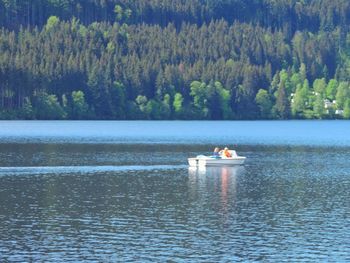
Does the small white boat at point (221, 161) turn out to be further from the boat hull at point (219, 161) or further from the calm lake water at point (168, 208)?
the calm lake water at point (168, 208)

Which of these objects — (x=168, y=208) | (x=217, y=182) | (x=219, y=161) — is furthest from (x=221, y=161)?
(x=168, y=208)

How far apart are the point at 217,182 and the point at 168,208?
23.1 meters

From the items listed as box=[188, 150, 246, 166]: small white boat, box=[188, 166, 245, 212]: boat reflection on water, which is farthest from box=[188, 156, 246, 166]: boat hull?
box=[188, 166, 245, 212]: boat reflection on water

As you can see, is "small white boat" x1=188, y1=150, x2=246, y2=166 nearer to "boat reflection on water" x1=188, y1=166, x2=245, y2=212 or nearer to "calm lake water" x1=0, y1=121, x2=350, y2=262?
"boat reflection on water" x1=188, y1=166, x2=245, y2=212

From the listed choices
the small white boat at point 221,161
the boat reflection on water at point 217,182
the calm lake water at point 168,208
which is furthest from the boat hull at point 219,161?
the calm lake water at point 168,208

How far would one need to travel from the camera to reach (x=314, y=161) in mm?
128500

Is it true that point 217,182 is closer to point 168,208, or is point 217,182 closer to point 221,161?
point 221,161

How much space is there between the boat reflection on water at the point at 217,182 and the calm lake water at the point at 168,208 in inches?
4.3

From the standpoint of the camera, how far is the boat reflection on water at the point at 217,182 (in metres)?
86.2

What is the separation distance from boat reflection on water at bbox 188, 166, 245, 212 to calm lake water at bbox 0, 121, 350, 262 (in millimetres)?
110

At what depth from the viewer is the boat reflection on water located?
8625 cm

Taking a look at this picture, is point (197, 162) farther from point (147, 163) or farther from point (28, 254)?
point (28, 254)

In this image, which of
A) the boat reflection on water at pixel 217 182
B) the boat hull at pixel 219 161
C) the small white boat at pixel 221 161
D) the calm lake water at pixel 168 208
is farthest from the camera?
the small white boat at pixel 221 161

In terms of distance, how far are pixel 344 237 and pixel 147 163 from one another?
5785cm
